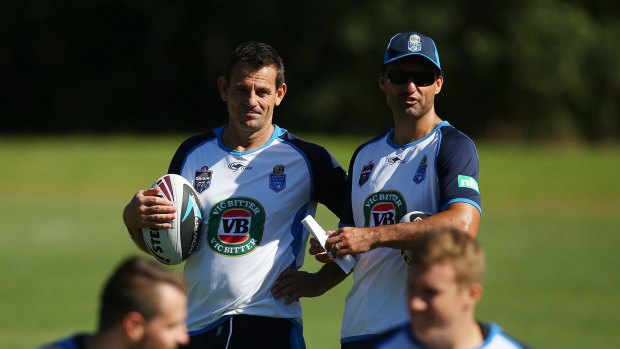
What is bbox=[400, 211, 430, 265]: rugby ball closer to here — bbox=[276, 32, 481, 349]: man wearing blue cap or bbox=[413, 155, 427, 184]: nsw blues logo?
bbox=[276, 32, 481, 349]: man wearing blue cap

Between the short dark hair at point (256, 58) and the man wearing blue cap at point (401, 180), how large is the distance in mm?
720

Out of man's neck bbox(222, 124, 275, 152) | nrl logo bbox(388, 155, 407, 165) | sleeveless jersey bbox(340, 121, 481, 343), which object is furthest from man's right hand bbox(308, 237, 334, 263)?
man's neck bbox(222, 124, 275, 152)

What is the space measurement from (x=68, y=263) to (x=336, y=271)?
13.3 meters

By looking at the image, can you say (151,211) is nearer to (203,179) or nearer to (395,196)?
(203,179)

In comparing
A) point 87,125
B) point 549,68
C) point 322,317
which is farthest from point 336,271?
point 87,125

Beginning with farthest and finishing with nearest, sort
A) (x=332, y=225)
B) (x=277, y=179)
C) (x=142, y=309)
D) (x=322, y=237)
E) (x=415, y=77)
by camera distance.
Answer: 1. (x=332, y=225)
2. (x=277, y=179)
3. (x=415, y=77)
4. (x=322, y=237)
5. (x=142, y=309)

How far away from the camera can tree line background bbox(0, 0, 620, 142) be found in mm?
40375

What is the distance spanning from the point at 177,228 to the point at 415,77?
165 centimetres

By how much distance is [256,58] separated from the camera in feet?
22.2

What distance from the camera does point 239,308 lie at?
668cm

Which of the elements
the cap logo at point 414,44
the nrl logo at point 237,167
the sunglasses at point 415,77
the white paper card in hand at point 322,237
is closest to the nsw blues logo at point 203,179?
the nrl logo at point 237,167

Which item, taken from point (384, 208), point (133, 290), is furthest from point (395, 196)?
point (133, 290)

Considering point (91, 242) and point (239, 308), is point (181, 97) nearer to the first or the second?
point (91, 242)

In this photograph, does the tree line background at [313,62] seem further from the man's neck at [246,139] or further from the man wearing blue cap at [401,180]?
the man wearing blue cap at [401,180]
